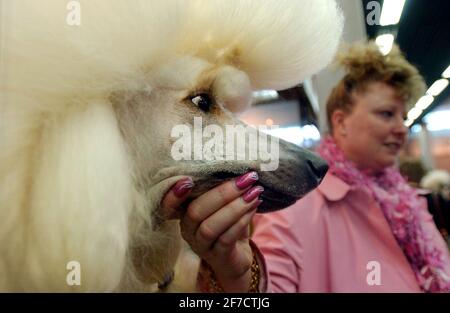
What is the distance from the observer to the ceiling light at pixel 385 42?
459 millimetres

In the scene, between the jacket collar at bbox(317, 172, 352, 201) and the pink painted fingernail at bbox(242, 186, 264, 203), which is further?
the jacket collar at bbox(317, 172, 352, 201)

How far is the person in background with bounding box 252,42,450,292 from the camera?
1.58 feet

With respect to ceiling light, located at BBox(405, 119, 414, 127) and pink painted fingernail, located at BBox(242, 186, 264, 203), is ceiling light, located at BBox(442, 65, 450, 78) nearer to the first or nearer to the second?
ceiling light, located at BBox(405, 119, 414, 127)

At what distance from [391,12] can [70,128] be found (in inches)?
14.0

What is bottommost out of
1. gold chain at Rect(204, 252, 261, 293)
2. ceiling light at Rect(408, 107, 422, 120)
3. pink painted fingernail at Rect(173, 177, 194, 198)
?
gold chain at Rect(204, 252, 261, 293)

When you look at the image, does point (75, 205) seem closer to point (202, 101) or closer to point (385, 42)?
point (202, 101)

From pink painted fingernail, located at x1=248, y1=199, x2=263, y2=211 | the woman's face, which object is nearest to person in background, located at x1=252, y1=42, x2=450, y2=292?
the woman's face

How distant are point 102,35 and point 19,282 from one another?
0.83ft

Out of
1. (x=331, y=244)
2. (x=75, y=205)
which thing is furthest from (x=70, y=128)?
(x=331, y=244)

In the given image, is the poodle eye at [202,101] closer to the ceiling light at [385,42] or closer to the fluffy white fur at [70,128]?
the fluffy white fur at [70,128]

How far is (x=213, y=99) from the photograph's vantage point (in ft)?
1.45

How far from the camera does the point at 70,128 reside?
38cm

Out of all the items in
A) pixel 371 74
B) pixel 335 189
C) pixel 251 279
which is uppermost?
pixel 371 74
